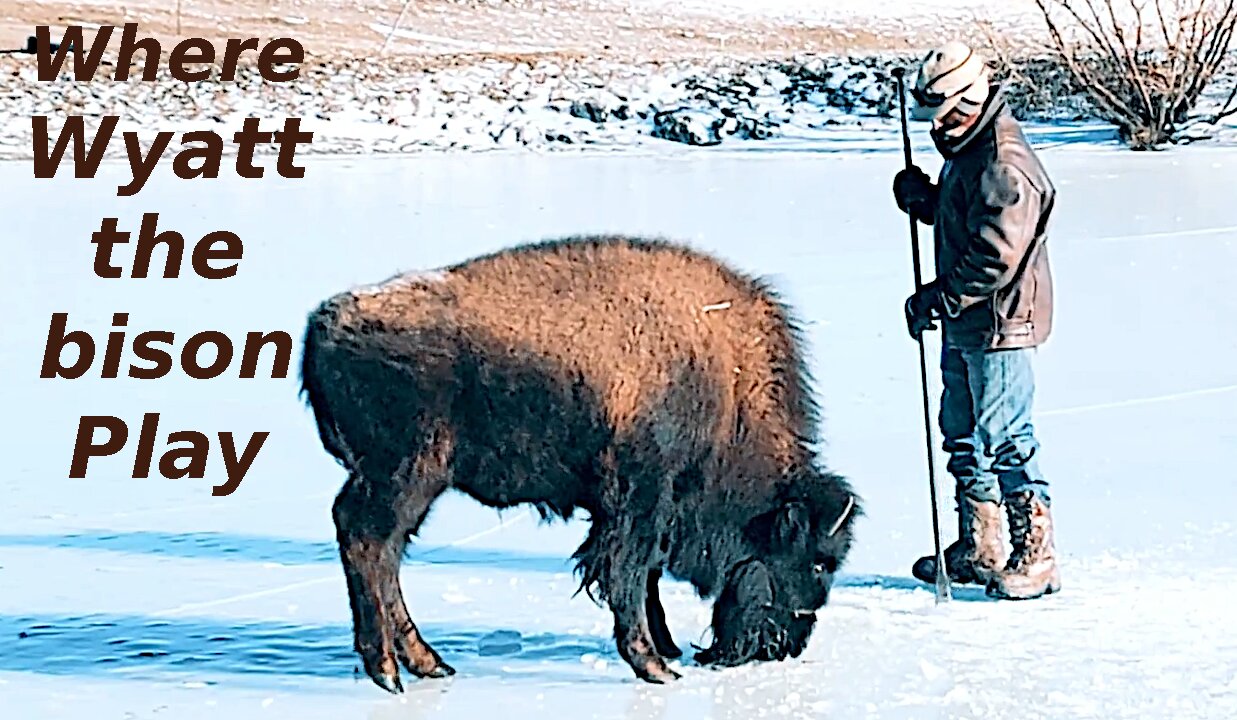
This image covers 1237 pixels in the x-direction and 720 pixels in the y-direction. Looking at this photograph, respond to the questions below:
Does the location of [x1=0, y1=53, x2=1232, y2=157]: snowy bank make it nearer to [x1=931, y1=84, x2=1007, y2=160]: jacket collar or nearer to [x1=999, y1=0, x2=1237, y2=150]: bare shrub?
[x1=999, y1=0, x2=1237, y2=150]: bare shrub

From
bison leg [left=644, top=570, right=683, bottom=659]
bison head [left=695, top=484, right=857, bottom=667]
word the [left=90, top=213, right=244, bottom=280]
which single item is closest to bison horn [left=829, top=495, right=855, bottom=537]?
bison head [left=695, top=484, right=857, bottom=667]

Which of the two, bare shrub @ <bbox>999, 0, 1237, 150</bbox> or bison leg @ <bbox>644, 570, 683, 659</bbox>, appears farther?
bare shrub @ <bbox>999, 0, 1237, 150</bbox>

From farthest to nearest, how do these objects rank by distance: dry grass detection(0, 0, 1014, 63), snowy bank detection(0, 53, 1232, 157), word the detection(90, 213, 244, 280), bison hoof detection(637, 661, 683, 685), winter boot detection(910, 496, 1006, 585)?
dry grass detection(0, 0, 1014, 63) < snowy bank detection(0, 53, 1232, 157) < word the detection(90, 213, 244, 280) < winter boot detection(910, 496, 1006, 585) < bison hoof detection(637, 661, 683, 685)

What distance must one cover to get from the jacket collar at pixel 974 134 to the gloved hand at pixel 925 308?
0.40 meters

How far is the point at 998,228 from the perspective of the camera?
5609mm

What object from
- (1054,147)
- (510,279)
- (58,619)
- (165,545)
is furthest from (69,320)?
(1054,147)

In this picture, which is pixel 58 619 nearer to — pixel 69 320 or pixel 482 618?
pixel 482 618

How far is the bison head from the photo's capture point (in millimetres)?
5305

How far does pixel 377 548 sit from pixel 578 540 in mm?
1756

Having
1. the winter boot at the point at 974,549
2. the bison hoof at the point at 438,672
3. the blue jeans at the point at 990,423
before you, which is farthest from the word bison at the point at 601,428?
the winter boot at the point at 974,549

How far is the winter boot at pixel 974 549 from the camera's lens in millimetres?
6055

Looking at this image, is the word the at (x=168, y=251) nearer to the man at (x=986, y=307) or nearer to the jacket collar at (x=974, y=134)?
the man at (x=986, y=307)

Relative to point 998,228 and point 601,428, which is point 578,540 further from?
point 998,228

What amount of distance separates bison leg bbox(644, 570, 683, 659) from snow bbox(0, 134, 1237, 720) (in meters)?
0.12
